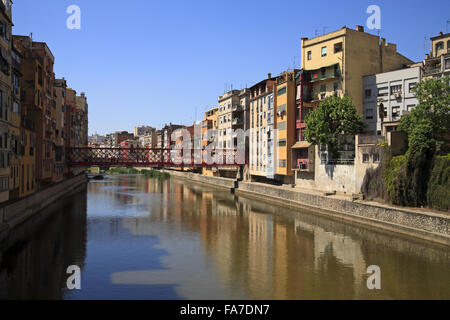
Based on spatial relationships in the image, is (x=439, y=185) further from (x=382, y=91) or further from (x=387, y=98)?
(x=382, y=91)

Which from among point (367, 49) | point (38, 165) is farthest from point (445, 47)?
point (38, 165)

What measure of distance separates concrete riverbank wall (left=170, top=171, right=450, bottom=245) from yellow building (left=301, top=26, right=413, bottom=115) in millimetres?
12471

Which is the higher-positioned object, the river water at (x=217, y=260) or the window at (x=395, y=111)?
the window at (x=395, y=111)

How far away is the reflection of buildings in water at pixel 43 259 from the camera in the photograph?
15336mm

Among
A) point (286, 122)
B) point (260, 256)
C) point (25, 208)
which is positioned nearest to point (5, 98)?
point (25, 208)

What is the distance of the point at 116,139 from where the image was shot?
188625 mm

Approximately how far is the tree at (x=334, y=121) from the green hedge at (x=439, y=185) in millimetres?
11210

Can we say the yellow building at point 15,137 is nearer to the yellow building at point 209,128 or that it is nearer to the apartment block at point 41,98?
the apartment block at point 41,98

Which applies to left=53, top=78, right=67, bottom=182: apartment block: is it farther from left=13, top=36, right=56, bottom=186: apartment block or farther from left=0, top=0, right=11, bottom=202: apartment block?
left=0, top=0, right=11, bottom=202: apartment block

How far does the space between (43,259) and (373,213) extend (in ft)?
72.1

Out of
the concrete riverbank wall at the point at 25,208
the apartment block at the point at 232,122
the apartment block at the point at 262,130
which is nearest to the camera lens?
the concrete riverbank wall at the point at 25,208

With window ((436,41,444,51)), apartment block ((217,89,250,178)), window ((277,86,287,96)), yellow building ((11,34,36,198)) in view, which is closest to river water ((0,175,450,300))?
yellow building ((11,34,36,198))

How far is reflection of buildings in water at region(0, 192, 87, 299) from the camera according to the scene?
15.3 metres

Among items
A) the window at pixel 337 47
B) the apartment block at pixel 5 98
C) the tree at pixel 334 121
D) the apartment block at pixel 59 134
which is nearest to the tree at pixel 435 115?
the tree at pixel 334 121
